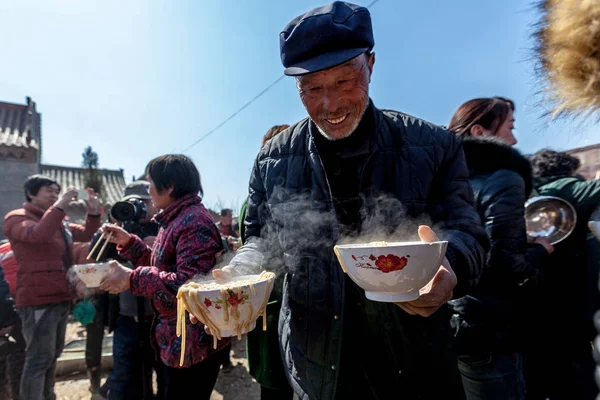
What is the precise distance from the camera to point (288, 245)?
1.36 metres

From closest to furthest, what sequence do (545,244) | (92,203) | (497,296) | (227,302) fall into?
(227,302) → (497,296) → (545,244) → (92,203)

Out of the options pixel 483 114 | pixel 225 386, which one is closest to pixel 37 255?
pixel 225 386

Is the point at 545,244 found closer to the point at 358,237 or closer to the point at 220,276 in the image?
the point at 358,237

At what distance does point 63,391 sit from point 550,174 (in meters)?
5.52

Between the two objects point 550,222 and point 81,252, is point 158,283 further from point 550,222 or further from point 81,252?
point 81,252

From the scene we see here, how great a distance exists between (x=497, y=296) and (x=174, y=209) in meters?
1.90

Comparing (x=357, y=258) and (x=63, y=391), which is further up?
(x=357, y=258)

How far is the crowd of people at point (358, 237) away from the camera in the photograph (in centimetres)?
119

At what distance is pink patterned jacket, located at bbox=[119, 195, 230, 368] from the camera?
1.95m

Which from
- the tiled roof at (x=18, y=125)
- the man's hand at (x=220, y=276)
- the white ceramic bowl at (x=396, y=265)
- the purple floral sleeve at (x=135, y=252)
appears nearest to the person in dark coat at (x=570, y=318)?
the white ceramic bowl at (x=396, y=265)

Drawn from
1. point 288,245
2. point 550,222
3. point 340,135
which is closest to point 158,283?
point 288,245

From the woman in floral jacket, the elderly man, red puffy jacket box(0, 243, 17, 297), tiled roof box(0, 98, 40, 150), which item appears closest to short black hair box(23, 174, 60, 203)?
red puffy jacket box(0, 243, 17, 297)

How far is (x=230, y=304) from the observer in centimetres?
108

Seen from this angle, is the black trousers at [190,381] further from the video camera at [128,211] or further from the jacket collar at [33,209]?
the jacket collar at [33,209]
